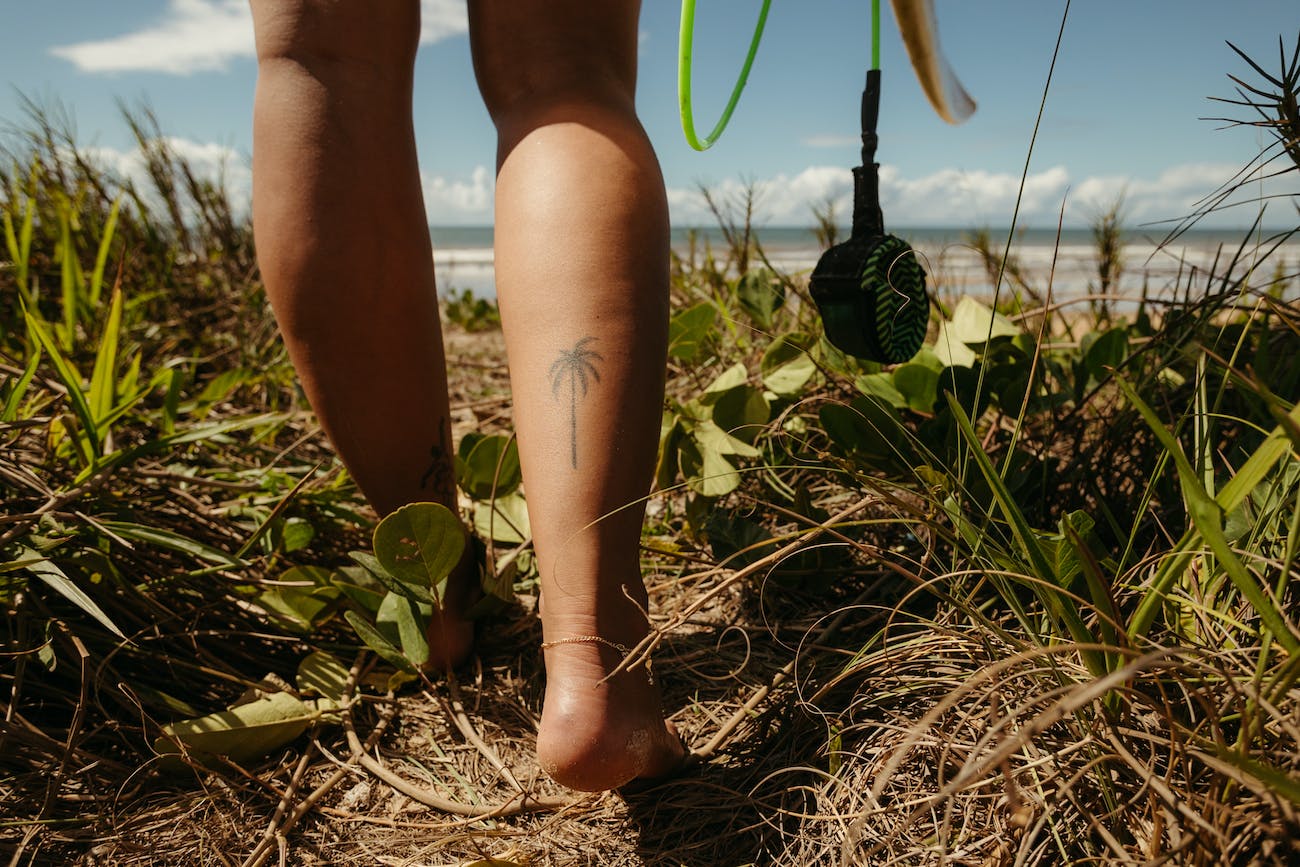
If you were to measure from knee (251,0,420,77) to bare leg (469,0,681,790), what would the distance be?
6.1 inches

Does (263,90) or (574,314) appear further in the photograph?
(263,90)

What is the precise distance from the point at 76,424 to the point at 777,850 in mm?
1075

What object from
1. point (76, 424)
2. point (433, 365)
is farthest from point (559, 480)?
point (76, 424)

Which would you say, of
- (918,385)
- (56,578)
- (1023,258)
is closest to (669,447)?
(918,385)

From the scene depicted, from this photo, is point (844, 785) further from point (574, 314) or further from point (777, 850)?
point (574, 314)

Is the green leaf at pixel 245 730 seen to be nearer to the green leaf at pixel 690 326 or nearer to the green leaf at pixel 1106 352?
the green leaf at pixel 690 326

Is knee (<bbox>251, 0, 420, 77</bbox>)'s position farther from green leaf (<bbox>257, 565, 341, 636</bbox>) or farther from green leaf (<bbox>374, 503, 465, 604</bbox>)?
green leaf (<bbox>257, 565, 341, 636</bbox>)

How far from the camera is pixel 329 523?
1185 mm

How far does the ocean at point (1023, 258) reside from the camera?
1146 millimetres

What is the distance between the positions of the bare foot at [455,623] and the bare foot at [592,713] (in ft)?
0.88

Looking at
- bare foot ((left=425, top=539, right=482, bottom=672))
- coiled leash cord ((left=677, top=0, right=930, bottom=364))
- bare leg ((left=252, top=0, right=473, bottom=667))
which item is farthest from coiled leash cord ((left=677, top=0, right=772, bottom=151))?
bare foot ((left=425, top=539, right=482, bottom=672))

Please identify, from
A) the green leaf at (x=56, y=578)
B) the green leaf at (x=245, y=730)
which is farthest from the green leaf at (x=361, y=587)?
the green leaf at (x=56, y=578)

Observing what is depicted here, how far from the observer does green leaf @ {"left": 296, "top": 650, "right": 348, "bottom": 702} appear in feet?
3.04

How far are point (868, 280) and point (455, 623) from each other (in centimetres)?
61
